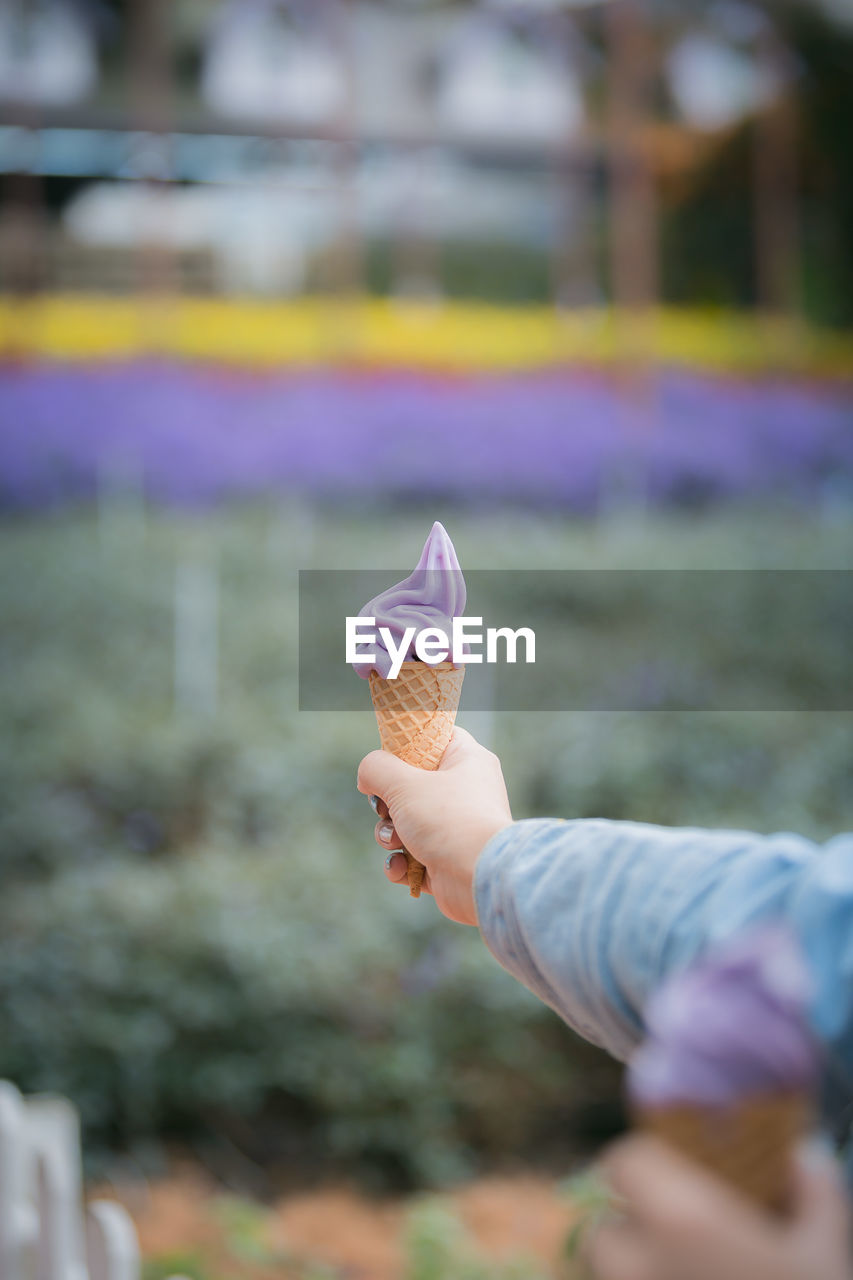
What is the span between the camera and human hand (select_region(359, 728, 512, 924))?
65 centimetres

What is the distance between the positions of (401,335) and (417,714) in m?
3.27

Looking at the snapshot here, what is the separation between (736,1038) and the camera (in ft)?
1.08

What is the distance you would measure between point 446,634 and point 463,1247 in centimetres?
153

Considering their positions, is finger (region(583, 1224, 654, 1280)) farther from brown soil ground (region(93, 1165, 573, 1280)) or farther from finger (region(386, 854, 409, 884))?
brown soil ground (region(93, 1165, 573, 1280))

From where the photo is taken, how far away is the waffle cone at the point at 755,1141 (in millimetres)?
328

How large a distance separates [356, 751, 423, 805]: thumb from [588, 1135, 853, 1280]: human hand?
368mm

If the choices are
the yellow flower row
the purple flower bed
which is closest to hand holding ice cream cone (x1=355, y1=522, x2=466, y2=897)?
the purple flower bed

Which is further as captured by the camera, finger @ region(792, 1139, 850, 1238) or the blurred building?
the blurred building

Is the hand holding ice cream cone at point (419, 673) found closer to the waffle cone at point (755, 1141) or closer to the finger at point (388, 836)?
the finger at point (388, 836)

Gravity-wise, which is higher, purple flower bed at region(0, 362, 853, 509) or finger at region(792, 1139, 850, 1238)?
purple flower bed at region(0, 362, 853, 509)

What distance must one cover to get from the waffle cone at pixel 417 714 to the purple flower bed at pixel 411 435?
299cm

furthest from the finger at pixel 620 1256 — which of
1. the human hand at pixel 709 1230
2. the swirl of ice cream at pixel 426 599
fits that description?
the swirl of ice cream at pixel 426 599

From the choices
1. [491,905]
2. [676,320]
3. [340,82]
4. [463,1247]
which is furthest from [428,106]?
[491,905]

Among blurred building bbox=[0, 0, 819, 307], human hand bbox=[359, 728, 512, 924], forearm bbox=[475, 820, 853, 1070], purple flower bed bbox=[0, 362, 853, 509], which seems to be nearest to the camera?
forearm bbox=[475, 820, 853, 1070]
